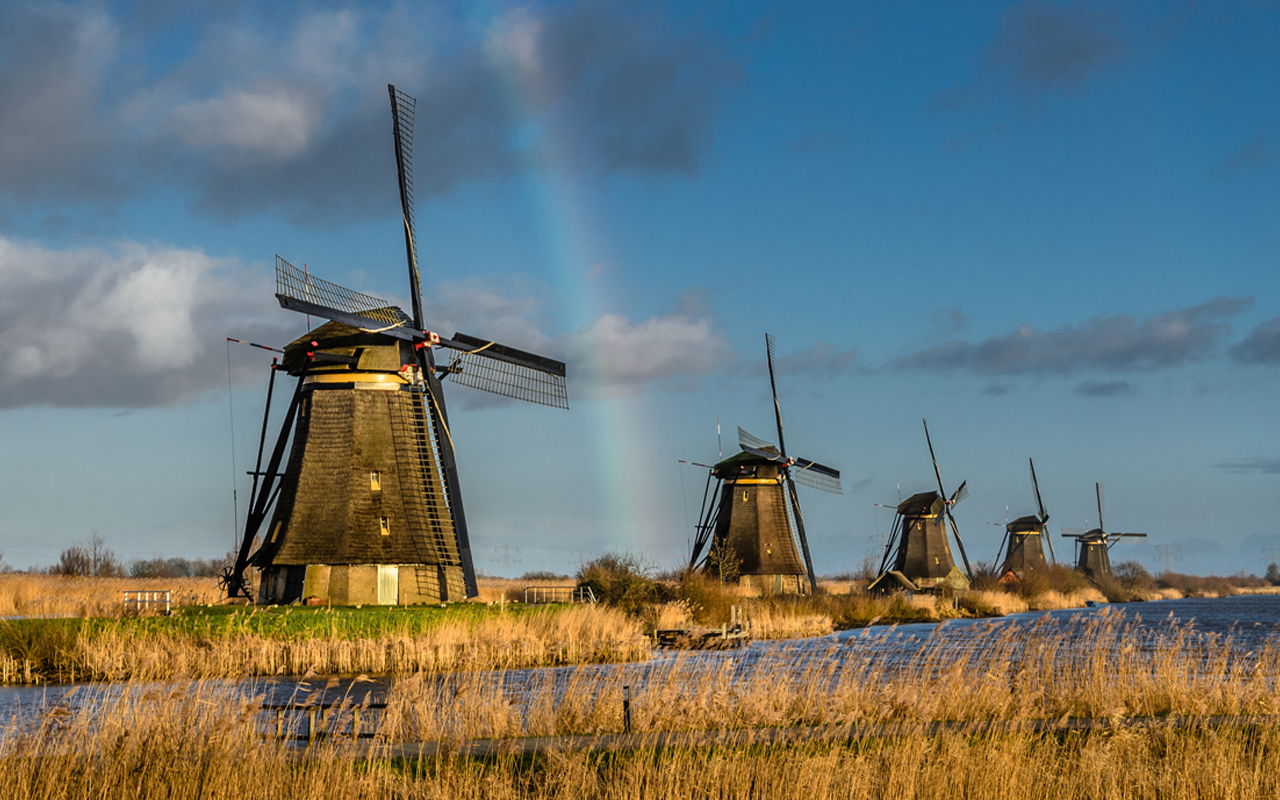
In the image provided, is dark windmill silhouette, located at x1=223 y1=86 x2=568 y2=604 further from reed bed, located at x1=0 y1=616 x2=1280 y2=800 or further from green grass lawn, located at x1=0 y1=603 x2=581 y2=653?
reed bed, located at x1=0 y1=616 x2=1280 y2=800

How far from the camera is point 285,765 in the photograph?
9117 millimetres

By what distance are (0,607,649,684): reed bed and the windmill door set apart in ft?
11.6

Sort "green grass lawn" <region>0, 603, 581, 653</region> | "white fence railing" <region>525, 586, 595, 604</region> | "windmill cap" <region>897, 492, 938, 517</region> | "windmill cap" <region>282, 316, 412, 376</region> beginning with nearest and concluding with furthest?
"green grass lawn" <region>0, 603, 581, 653</region> < "windmill cap" <region>282, 316, 412, 376</region> < "white fence railing" <region>525, 586, 595, 604</region> < "windmill cap" <region>897, 492, 938, 517</region>

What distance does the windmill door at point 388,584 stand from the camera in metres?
28.5

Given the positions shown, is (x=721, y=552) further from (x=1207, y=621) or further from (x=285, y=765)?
(x=285, y=765)

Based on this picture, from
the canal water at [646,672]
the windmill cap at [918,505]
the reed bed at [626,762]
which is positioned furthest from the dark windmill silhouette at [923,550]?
the reed bed at [626,762]

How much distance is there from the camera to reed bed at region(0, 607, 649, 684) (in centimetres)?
1983

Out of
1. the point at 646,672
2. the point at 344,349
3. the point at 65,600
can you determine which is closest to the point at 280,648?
the point at 646,672

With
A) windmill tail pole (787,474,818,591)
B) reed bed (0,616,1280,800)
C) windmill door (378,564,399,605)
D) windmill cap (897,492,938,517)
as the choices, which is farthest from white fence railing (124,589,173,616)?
windmill cap (897,492,938,517)

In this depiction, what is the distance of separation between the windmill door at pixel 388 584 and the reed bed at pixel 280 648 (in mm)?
3551

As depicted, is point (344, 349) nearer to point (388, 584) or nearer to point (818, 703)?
point (388, 584)

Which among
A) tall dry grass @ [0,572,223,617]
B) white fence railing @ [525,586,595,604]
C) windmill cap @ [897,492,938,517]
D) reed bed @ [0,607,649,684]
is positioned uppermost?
windmill cap @ [897,492,938,517]

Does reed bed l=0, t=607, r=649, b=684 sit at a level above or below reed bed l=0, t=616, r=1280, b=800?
above

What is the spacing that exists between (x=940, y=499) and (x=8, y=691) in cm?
5683
